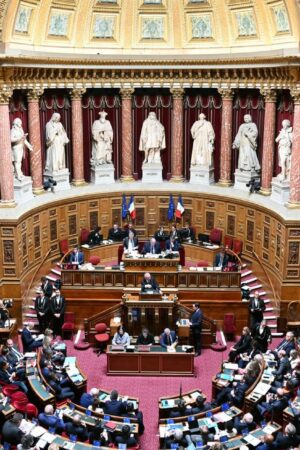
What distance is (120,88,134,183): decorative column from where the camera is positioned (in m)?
25.8

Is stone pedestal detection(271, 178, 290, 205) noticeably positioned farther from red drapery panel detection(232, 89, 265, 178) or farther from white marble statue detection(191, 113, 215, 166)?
white marble statue detection(191, 113, 215, 166)

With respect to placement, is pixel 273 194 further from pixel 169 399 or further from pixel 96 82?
pixel 169 399

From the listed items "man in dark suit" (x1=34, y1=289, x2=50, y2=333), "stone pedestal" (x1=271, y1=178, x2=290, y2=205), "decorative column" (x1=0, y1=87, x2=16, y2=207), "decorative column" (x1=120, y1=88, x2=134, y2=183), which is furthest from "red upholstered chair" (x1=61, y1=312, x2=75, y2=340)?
"stone pedestal" (x1=271, y1=178, x2=290, y2=205)

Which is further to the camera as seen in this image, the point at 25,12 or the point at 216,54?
the point at 216,54

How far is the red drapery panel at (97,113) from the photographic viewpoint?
26250 mm

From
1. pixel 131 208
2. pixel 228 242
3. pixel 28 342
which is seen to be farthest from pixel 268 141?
pixel 28 342

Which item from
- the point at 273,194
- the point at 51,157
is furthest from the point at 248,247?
the point at 51,157

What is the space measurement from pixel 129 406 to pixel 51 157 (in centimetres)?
1299

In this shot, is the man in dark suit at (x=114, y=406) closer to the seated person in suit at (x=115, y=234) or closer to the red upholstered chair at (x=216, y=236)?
the seated person in suit at (x=115, y=234)

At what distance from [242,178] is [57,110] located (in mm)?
8448

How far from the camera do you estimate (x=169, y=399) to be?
15.5m

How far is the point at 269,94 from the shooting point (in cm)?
2308

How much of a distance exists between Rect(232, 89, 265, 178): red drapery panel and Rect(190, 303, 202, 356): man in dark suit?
343 inches

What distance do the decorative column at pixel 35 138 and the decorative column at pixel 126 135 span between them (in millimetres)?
3973
